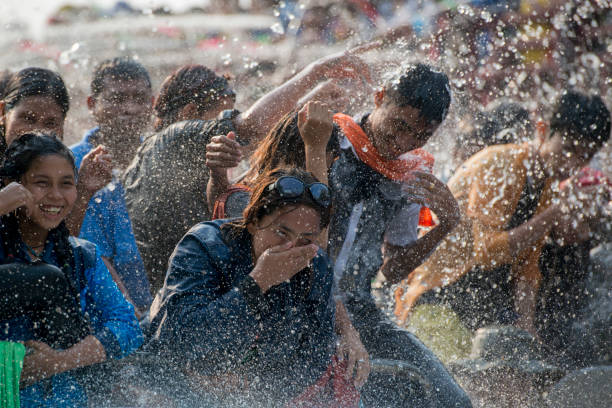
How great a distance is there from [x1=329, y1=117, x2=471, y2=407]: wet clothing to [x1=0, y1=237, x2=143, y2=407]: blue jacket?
3.26 feet

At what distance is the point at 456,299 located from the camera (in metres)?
3.98

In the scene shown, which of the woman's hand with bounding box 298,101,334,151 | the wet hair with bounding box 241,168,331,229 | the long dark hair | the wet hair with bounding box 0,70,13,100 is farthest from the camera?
the wet hair with bounding box 0,70,13,100

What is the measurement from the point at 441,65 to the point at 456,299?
6.18ft

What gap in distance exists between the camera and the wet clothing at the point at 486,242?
4008mm

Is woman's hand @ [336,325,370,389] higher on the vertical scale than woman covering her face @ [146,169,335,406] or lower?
lower

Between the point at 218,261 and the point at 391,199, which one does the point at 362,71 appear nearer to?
the point at 391,199

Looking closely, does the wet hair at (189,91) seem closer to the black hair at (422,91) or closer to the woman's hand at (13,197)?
the black hair at (422,91)

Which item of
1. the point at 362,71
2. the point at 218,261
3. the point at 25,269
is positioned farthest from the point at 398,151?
the point at 25,269

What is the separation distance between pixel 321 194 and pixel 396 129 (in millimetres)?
719

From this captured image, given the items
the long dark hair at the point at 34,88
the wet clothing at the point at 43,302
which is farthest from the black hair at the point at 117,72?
the wet clothing at the point at 43,302

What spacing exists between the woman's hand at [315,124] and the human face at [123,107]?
117 cm

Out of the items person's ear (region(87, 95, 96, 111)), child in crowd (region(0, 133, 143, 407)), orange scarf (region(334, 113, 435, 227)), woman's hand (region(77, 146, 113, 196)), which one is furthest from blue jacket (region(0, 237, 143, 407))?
person's ear (region(87, 95, 96, 111))

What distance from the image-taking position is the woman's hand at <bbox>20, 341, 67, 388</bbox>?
2197 mm

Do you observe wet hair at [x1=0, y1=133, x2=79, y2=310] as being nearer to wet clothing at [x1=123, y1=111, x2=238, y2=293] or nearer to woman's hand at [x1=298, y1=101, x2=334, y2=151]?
wet clothing at [x1=123, y1=111, x2=238, y2=293]
